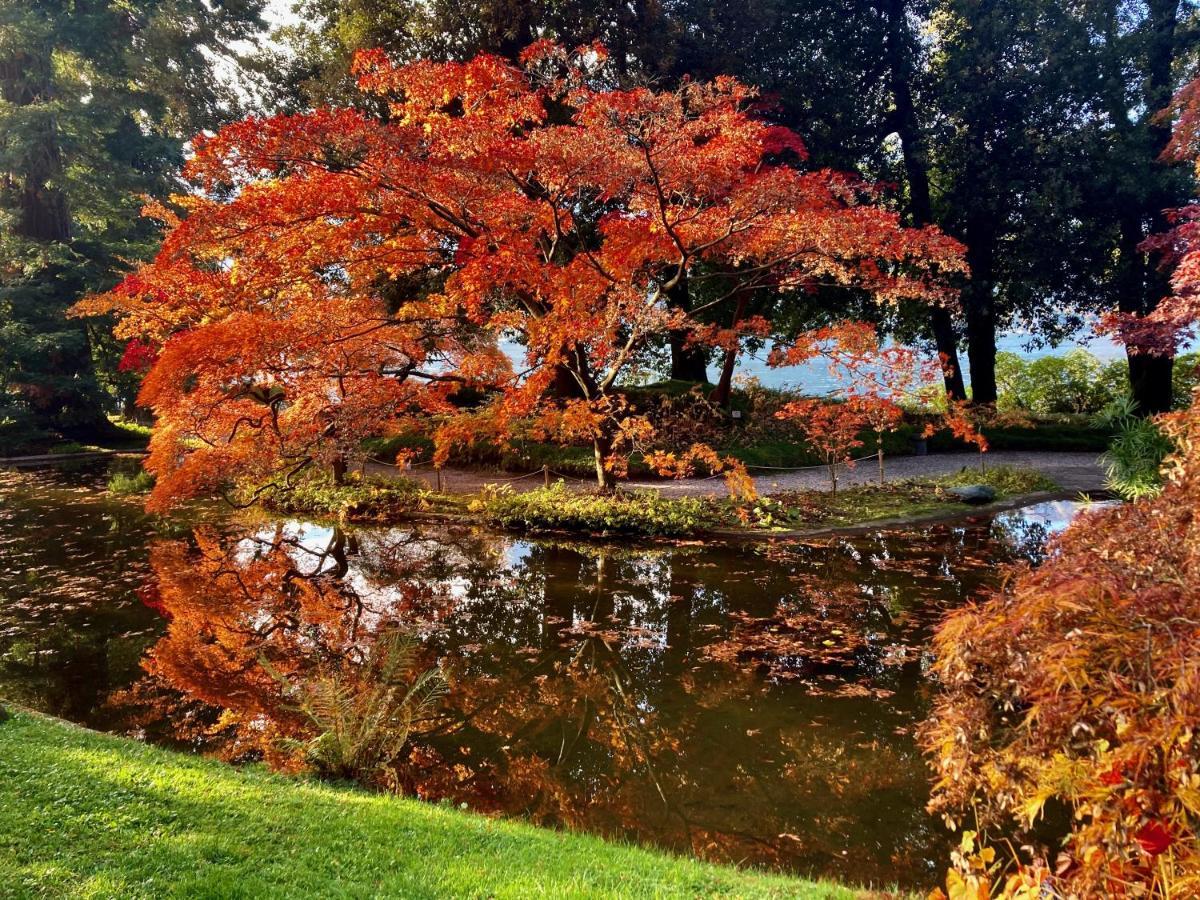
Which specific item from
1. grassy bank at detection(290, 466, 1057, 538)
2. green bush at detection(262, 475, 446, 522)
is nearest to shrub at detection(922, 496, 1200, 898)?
grassy bank at detection(290, 466, 1057, 538)

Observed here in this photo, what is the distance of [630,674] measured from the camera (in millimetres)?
5652

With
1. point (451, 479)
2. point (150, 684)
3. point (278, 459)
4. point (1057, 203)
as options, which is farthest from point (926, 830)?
point (1057, 203)

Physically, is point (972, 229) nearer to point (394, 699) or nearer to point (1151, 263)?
point (1151, 263)

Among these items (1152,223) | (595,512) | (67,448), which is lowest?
(595,512)

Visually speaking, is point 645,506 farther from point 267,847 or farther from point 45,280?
point 45,280

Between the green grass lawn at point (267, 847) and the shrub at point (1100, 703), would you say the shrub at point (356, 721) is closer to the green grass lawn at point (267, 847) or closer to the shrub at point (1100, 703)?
the green grass lawn at point (267, 847)

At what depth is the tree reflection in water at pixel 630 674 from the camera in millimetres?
3930

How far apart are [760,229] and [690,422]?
609cm

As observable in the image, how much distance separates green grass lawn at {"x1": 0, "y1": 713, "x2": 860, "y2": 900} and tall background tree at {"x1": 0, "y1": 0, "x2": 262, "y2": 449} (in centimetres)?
2050

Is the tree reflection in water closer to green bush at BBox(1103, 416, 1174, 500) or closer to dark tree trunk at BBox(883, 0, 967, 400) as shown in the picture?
green bush at BBox(1103, 416, 1174, 500)

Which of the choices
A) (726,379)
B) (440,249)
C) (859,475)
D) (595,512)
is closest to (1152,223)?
(859,475)

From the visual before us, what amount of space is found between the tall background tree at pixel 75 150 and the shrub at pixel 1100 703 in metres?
22.5

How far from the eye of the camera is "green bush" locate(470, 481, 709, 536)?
32.5ft

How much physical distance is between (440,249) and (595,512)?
4521 mm
